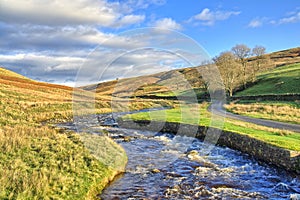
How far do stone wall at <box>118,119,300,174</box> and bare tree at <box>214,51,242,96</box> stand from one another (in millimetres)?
44206

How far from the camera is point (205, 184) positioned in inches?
601

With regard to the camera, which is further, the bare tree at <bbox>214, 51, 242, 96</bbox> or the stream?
the bare tree at <bbox>214, 51, 242, 96</bbox>

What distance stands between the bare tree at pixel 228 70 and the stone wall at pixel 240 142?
4421 cm

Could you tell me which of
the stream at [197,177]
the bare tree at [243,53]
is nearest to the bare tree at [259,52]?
the bare tree at [243,53]

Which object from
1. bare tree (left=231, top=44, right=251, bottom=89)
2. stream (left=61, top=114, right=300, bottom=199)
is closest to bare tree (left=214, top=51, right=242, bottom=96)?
bare tree (left=231, top=44, right=251, bottom=89)

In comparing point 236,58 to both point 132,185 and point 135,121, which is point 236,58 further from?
point 132,185

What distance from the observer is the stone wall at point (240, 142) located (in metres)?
16.8

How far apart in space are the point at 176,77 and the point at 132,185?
85811mm

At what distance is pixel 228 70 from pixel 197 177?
61926 millimetres

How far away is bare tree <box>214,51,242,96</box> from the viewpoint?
74.4 m

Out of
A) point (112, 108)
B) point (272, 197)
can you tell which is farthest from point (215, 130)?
point (112, 108)

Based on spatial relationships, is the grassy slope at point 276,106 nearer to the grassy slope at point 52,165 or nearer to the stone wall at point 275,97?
the stone wall at point 275,97

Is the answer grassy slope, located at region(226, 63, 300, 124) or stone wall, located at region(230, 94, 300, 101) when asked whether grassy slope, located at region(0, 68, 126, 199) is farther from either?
stone wall, located at region(230, 94, 300, 101)

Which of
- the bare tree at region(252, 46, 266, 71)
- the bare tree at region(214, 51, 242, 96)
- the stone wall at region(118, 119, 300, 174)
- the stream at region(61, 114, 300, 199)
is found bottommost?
the stream at region(61, 114, 300, 199)
